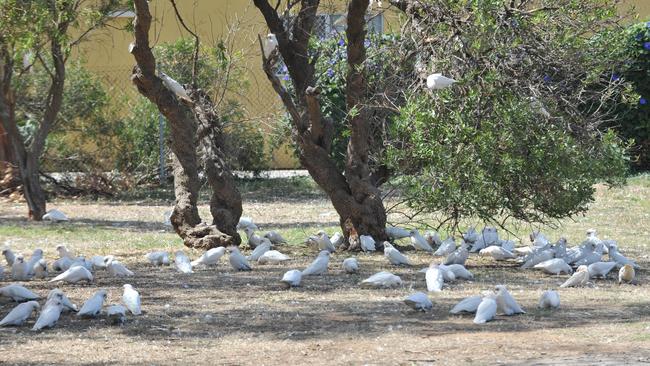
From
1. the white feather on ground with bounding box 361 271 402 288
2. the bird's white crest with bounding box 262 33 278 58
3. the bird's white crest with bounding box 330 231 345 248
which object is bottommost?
the white feather on ground with bounding box 361 271 402 288

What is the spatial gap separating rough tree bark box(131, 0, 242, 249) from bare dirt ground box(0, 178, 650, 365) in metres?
0.48

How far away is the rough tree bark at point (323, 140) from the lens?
1072cm

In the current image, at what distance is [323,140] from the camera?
436 inches

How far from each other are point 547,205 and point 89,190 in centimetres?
1075

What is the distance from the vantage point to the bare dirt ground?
6.16 meters

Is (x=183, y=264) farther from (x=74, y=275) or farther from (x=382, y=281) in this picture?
(x=382, y=281)

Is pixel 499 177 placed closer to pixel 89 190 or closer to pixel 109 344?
pixel 109 344

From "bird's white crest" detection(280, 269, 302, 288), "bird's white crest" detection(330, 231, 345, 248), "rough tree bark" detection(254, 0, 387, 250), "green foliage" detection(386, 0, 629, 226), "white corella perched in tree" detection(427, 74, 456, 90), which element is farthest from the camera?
"bird's white crest" detection(330, 231, 345, 248)

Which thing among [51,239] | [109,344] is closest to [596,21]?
[109,344]

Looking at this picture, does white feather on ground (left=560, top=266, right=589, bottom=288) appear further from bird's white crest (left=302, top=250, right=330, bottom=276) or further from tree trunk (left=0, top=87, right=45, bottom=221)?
tree trunk (left=0, top=87, right=45, bottom=221)

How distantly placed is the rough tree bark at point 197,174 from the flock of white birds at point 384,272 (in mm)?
356

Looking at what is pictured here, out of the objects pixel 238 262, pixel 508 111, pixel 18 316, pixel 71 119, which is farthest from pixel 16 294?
pixel 71 119

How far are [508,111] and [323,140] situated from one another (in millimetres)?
2742

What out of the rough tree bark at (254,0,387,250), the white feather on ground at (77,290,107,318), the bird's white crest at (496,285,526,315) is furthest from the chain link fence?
the bird's white crest at (496,285,526,315)
